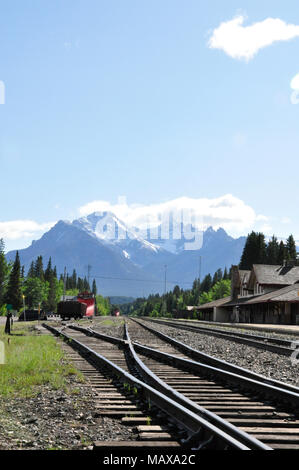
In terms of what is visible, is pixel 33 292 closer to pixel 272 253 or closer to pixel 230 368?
pixel 272 253

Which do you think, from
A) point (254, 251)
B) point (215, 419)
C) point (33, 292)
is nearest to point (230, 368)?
point (215, 419)

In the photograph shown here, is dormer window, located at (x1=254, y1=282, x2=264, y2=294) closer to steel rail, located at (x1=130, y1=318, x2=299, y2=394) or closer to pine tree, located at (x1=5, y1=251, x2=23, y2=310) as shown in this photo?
steel rail, located at (x1=130, y1=318, x2=299, y2=394)

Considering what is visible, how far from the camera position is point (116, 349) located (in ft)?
50.1

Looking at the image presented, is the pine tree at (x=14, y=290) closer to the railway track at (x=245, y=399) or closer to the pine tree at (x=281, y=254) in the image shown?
the pine tree at (x=281, y=254)

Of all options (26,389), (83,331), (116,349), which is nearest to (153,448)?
(26,389)

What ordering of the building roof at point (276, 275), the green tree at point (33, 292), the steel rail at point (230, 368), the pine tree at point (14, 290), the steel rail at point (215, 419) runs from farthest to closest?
the green tree at point (33, 292)
the pine tree at point (14, 290)
the building roof at point (276, 275)
the steel rail at point (230, 368)
the steel rail at point (215, 419)

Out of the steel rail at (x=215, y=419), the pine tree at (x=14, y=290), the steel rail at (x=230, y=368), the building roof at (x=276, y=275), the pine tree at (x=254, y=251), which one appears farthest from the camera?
the pine tree at (x=254, y=251)

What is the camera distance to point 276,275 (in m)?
66.4

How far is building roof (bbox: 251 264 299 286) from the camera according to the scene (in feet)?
212

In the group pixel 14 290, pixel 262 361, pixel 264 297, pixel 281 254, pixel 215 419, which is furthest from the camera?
pixel 281 254

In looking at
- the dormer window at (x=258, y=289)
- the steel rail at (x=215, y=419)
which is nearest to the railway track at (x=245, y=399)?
the steel rail at (x=215, y=419)

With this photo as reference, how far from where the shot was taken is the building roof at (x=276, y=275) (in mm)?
64750

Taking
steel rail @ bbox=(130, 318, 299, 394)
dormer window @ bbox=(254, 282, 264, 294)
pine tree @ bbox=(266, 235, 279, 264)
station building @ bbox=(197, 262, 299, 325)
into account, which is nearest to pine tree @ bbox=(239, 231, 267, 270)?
pine tree @ bbox=(266, 235, 279, 264)
